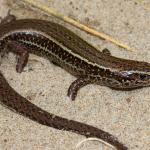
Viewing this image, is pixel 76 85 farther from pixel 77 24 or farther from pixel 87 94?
pixel 77 24

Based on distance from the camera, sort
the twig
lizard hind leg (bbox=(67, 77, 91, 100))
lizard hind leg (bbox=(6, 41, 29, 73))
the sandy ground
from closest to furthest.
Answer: the sandy ground, lizard hind leg (bbox=(67, 77, 91, 100)), lizard hind leg (bbox=(6, 41, 29, 73)), the twig

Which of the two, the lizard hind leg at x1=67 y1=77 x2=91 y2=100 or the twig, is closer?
the lizard hind leg at x1=67 y1=77 x2=91 y2=100

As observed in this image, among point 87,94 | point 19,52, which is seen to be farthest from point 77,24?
point 87,94

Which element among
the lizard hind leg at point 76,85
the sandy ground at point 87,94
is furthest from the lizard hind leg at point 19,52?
the lizard hind leg at point 76,85

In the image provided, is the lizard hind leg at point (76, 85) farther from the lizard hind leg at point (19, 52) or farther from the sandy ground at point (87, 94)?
the lizard hind leg at point (19, 52)

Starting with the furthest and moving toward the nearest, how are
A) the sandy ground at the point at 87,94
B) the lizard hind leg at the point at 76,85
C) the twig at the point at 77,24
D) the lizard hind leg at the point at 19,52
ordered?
the twig at the point at 77,24 → the lizard hind leg at the point at 19,52 → the lizard hind leg at the point at 76,85 → the sandy ground at the point at 87,94

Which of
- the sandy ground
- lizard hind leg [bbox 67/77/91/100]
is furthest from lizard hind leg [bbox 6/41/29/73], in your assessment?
lizard hind leg [bbox 67/77/91/100]

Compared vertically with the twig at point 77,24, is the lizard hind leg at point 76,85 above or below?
below

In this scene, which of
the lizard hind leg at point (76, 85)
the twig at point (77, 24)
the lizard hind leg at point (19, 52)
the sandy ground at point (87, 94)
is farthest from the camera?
the twig at point (77, 24)

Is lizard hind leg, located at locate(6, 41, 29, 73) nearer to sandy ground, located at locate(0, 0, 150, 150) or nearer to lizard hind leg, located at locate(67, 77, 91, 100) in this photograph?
sandy ground, located at locate(0, 0, 150, 150)
